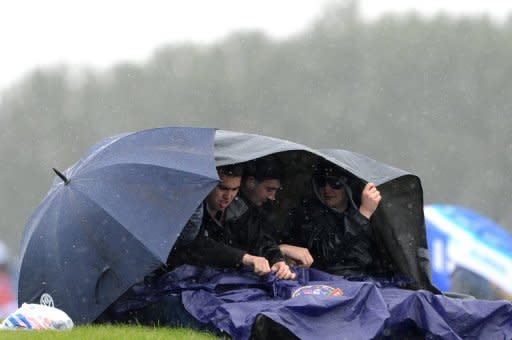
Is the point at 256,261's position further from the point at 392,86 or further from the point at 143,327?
the point at 392,86

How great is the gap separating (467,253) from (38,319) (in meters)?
12.5

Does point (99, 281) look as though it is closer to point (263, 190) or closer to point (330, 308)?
point (263, 190)

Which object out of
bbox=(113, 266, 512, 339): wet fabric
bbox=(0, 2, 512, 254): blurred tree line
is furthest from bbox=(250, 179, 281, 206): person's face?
bbox=(0, 2, 512, 254): blurred tree line

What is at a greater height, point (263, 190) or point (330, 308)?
point (263, 190)

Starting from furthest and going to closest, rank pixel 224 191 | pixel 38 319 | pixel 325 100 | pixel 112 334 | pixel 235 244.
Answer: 1. pixel 325 100
2. pixel 235 244
3. pixel 224 191
4. pixel 38 319
5. pixel 112 334

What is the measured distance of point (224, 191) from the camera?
336 inches

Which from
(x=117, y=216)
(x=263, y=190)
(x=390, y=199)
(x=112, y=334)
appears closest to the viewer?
(x=112, y=334)

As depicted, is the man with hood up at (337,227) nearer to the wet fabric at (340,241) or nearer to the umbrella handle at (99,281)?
the wet fabric at (340,241)

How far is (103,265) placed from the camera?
8227 mm

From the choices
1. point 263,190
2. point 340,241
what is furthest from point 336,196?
point 263,190

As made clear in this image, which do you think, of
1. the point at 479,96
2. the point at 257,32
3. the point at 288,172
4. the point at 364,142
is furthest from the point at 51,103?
the point at 288,172

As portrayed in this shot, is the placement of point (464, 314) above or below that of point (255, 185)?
below

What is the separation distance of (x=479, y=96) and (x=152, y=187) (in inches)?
1229

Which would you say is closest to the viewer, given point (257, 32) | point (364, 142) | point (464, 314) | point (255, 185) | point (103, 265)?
point (464, 314)
